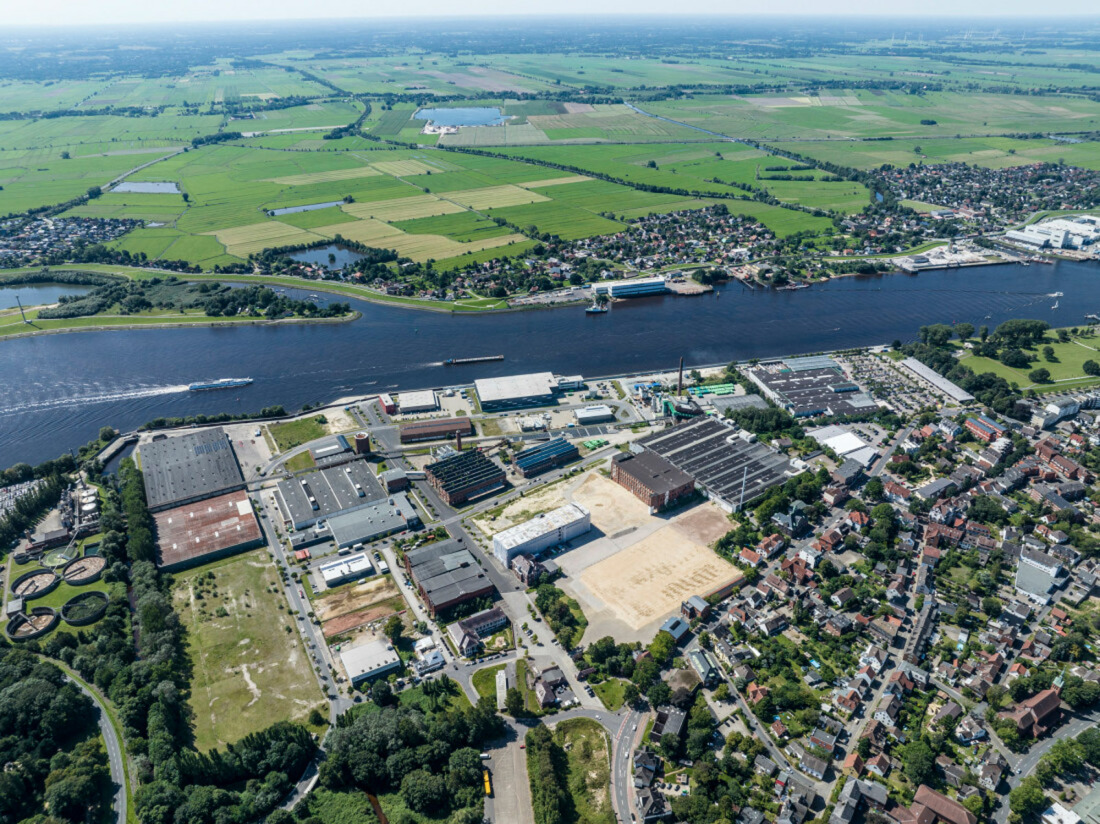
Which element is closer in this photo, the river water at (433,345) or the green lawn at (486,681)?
the green lawn at (486,681)

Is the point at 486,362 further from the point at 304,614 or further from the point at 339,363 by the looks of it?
Result: the point at 304,614

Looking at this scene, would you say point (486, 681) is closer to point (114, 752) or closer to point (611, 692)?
point (611, 692)

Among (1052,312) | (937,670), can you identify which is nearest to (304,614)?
(937,670)

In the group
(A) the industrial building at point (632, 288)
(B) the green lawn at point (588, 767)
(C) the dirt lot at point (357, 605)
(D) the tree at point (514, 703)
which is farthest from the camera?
(A) the industrial building at point (632, 288)

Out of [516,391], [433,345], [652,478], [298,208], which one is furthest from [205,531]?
[298,208]

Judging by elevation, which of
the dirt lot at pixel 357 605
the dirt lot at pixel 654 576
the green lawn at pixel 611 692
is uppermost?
the dirt lot at pixel 654 576

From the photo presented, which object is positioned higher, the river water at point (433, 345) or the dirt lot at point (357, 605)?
the river water at point (433, 345)

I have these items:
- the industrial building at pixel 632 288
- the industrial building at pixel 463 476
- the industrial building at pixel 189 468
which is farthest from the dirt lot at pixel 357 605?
the industrial building at pixel 632 288

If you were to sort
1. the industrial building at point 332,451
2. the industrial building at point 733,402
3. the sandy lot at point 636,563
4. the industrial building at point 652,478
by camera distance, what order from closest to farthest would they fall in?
the sandy lot at point 636,563 < the industrial building at point 652,478 < the industrial building at point 332,451 < the industrial building at point 733,402

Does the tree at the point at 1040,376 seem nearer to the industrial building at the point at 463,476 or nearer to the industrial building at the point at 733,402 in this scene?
the industrial building at the point at 733,402
